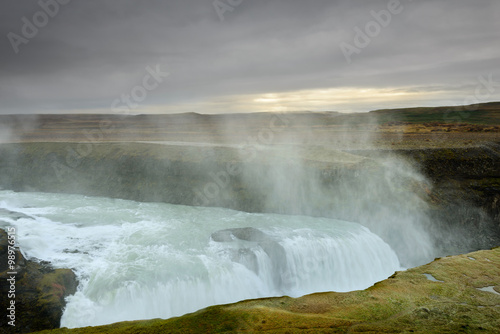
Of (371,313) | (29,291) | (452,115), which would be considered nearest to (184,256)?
(29,291)

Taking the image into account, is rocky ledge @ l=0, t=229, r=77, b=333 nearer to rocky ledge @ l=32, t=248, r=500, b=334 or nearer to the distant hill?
rocky ledge @ l=32, t=248, r=500, b=334

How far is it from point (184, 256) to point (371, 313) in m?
13.3

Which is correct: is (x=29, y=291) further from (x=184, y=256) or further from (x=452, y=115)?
(x=452, y=115)

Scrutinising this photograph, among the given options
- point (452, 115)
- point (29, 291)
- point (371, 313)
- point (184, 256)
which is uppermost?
point (452, 115)

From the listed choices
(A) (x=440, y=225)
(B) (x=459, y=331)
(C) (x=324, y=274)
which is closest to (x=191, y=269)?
(C) (x=324, y=274)

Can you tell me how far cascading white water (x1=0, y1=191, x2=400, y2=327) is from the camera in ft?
55.6

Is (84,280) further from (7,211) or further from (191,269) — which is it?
(7,211)

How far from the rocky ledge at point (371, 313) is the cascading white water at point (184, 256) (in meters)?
4.85

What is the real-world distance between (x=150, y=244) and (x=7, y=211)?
17.5m

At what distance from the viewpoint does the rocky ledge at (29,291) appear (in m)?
13.7

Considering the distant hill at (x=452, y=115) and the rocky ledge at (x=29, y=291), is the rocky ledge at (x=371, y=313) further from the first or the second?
the distant hill at (x=452, y=115)

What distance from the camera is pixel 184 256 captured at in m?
21.0

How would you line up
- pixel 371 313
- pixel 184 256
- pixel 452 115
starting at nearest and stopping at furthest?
pixel 371 313
pixel 184 256
pixel 452 115

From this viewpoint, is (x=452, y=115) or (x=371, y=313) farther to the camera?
(x=452, y=115)
